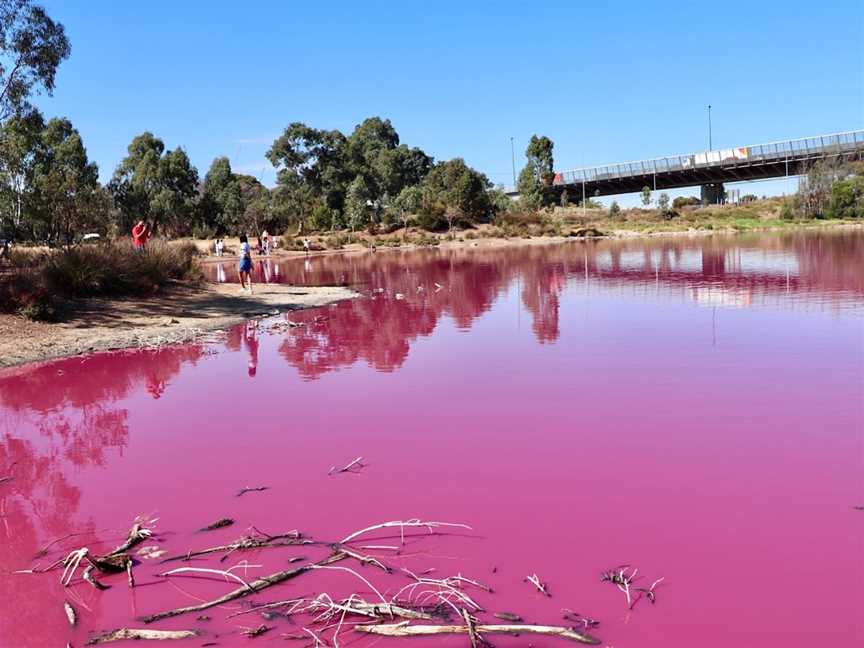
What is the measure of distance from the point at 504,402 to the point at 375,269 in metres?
27.2

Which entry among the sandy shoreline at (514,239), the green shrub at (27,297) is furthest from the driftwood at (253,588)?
the sandy shoreline at (514,239)

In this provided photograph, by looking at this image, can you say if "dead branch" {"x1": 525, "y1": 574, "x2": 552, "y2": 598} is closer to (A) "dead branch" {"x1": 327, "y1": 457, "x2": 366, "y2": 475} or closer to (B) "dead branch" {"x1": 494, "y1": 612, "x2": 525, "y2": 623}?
(B) "dead branch" {"x1": 494, "y1": 612, "x2": 525, "y2": 623}

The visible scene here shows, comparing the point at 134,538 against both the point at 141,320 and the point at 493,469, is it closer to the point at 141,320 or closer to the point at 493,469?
the point at 493,469

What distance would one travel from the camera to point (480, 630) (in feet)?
13.7

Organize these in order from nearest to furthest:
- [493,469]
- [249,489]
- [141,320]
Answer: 1. [249,489]
2. [493,469]
3. [141,320]

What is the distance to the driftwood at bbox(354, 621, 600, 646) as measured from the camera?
4.14m

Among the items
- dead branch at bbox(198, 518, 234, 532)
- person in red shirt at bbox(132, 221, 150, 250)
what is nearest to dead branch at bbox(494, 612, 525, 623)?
dead branch at bbox(198, 518, 234, 532)

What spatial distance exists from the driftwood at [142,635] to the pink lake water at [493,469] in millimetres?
62

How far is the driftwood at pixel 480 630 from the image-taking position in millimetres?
4145

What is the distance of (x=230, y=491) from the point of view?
6.70 meters

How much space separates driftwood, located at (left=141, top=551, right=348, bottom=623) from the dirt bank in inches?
388

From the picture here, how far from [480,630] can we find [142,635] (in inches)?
74.8

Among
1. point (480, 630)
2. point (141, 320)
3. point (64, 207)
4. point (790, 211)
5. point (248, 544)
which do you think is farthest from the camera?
point (790, 211)

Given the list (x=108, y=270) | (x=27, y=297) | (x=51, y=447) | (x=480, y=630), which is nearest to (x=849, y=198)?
(x=108, y=270)
